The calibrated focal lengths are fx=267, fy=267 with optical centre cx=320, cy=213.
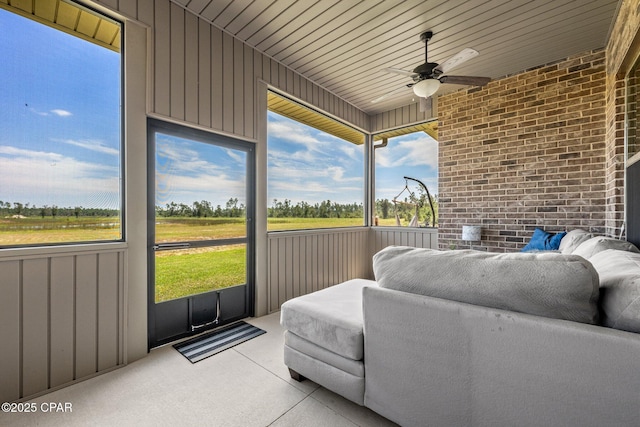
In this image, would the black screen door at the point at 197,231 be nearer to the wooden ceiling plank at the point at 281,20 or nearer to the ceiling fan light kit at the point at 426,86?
the wooden ceiling plank at the point at 281,20

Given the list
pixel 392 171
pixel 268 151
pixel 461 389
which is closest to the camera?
pixel 461 389

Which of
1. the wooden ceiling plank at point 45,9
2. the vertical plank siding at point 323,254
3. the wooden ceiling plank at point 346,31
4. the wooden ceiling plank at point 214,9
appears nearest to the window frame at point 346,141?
the vertical plank siding at point 323,254

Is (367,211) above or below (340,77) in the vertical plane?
below

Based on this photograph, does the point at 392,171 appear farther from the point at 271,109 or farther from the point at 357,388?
the point at 357,388

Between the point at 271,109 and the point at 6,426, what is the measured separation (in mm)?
3317

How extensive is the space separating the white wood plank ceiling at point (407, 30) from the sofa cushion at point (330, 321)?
246 cm

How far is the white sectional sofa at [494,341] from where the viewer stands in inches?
35.4

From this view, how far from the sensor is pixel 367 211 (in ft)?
15.9

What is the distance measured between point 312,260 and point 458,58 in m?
2.75

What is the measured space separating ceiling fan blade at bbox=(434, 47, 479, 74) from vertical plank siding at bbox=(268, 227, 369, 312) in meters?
2.36

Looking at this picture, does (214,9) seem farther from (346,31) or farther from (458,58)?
(458,58)

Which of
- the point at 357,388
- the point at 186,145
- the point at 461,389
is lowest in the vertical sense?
the point at 357,388

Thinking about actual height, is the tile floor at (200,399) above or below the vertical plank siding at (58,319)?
below

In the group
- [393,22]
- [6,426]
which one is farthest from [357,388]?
[393,22]
